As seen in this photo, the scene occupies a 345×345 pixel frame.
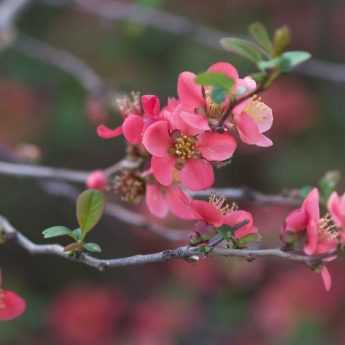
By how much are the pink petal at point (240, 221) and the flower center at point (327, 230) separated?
3.3 inches

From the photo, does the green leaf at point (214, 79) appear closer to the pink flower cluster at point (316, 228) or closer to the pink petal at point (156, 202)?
the pink flower cluster at point (316, 228)

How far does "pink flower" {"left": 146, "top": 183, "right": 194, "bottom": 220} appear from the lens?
3.39 ft

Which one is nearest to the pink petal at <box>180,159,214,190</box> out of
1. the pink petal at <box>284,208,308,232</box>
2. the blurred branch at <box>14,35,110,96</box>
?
the pink petal at <box>284,208,308,232</box>

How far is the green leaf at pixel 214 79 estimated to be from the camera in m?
0.86

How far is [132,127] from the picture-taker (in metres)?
0.98

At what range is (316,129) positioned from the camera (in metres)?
3.30

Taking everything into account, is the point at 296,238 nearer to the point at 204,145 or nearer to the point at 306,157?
the point at 204,145

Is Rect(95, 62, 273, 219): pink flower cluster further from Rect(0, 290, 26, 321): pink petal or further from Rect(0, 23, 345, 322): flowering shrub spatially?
Rect(0, 290, 26, 321): pink petal

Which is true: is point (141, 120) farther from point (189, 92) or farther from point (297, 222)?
point (297, 222)

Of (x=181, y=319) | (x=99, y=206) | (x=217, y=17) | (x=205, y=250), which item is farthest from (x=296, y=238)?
(x=217, y=17)

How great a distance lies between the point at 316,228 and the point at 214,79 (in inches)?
8.6

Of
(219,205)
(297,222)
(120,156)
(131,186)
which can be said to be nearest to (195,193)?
(131,186)

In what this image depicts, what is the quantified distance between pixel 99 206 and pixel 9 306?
0.66 feet

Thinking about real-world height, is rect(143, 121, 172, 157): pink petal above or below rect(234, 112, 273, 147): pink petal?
below
